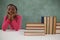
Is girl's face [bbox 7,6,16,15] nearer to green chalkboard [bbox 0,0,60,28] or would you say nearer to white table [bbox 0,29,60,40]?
green chalkboard [bbox 0,0,60,28]

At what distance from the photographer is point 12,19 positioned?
1.22 metres

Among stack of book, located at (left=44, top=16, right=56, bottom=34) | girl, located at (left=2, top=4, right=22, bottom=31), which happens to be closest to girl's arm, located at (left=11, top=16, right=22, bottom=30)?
girl, located at (left=2, top=4, right=22, bottom=31)

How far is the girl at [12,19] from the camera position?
119 cm

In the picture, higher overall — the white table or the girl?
the girl

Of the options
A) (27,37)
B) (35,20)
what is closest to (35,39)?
(27,37)

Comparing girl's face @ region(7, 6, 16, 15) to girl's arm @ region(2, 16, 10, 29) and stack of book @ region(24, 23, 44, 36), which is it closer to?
girl's arm @ region(2, 16, 10, 29)

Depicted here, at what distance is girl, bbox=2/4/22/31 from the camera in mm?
1193

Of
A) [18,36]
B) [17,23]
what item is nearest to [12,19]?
[17,23]

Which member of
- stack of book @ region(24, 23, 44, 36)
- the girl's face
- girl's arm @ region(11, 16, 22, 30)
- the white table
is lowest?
the white table

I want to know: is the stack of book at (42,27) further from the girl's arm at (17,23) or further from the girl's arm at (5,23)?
the girl's arm at (5,23)

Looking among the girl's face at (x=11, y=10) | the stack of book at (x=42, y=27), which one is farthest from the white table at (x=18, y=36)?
the girl's face at (x=11, y=10)

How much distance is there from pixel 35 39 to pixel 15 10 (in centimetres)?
34

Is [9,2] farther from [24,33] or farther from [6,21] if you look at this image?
[24,33]

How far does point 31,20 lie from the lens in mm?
1197
